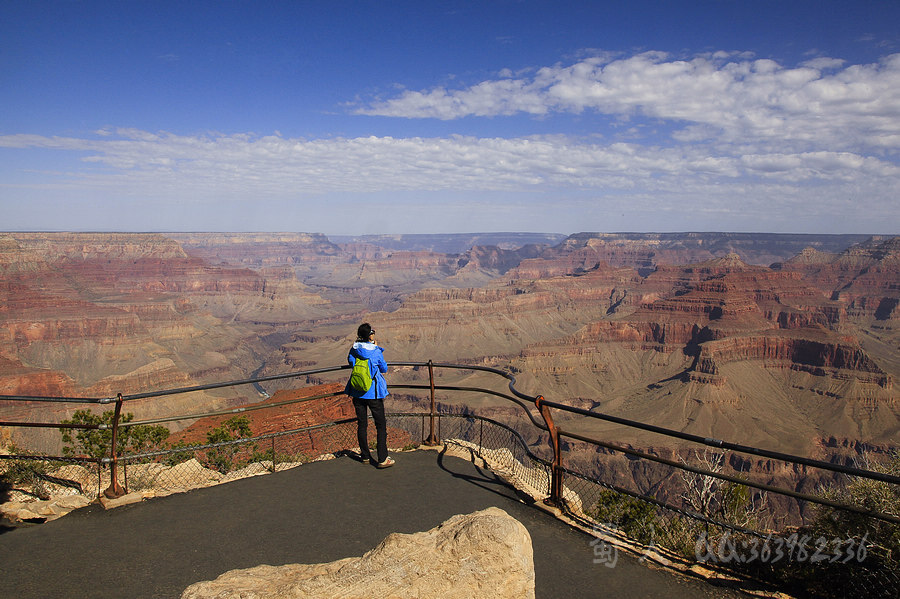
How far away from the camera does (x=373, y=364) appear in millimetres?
7805

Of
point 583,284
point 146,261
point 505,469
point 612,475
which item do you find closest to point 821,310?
point 583,284

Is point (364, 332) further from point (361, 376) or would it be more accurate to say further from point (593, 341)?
point (593, 341)

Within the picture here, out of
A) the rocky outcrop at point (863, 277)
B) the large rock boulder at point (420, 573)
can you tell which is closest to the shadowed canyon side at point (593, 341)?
the rocky outcrop at point (863, 277)

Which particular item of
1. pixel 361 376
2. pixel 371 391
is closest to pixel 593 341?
pixel 371 391

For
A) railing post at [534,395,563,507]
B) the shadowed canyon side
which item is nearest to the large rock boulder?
railing post at [534,395,563,507]

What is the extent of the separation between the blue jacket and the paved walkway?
45.7 inches

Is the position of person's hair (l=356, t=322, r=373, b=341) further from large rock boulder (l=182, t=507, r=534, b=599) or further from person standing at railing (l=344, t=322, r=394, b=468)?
large rock boulder (l=182, t=507, r=534, b=599)

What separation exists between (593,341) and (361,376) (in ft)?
356

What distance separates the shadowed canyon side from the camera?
70.9 meters

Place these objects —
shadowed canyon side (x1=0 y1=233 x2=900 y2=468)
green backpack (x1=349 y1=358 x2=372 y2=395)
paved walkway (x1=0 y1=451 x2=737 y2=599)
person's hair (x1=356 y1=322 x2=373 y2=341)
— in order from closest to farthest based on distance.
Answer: paved walkway (x1=0 y1=451 x2=737 y2=599) → green backpack (x1=349 y1=358 x2=372 y2=395) → person's hair (x1=356 y1=322 x2=373 y2=341) → shadowed canyon side (x1=0 y1=233 x2=900 y2=468)

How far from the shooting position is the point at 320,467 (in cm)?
799

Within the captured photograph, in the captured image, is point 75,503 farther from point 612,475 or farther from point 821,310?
point 821,310

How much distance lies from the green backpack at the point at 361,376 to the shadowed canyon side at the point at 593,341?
4801cm

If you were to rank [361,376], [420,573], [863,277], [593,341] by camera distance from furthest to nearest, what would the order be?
[863,277] → [593,341] → [361,376] → [420,573]
